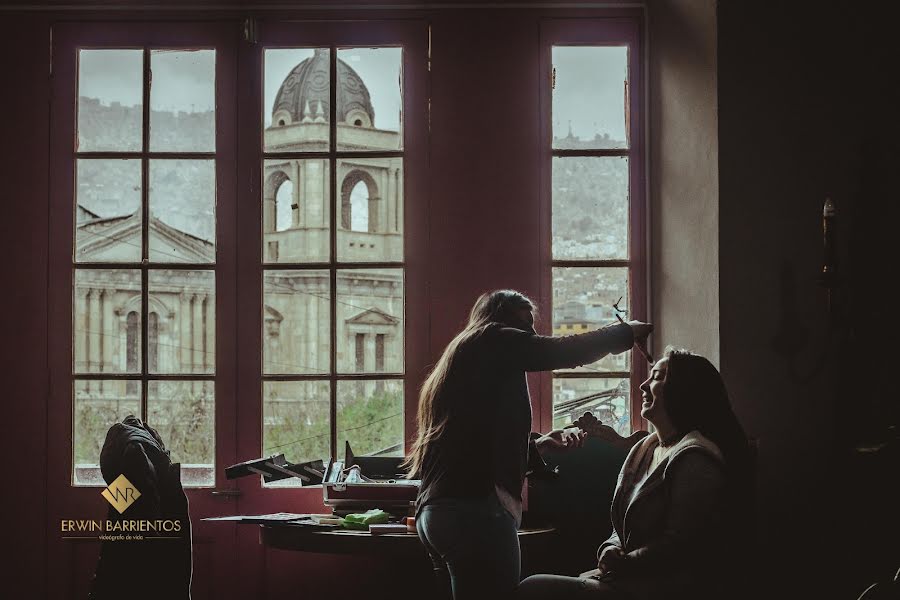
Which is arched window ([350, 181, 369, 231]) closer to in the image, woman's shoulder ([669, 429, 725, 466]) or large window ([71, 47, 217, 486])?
large window ([71, 47, 217, 486])

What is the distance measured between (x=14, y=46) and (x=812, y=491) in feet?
11.9

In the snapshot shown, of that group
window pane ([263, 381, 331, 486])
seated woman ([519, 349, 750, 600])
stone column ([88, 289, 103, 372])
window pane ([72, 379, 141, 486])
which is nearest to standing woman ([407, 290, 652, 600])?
seated woman ([519, 349, 750, 600])

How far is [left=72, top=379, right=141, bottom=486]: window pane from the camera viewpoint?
142 inches

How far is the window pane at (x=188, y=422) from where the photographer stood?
3.60 meters

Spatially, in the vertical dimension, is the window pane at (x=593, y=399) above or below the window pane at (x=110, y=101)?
below

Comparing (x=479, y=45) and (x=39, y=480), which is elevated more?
(x=479, y=45)

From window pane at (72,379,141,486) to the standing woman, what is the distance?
1.61 meters

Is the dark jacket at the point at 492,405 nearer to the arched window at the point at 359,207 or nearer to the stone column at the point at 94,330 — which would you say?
the arched window at the point at 359,207

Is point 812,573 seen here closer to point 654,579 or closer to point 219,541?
point 654,579

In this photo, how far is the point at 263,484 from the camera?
3.59 meters

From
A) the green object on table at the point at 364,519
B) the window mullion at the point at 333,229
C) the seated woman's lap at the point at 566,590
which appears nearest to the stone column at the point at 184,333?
the window mullion at the point at 333,229

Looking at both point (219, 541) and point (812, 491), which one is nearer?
point (812, 491)

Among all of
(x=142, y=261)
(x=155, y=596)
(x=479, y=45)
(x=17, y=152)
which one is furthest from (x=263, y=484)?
(x=479, y=45)

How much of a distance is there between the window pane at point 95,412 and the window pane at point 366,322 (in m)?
0.91
